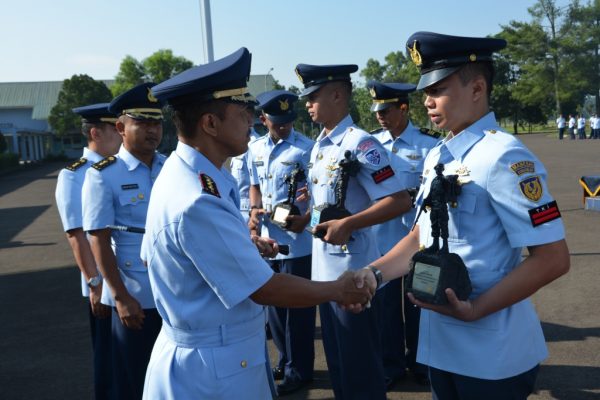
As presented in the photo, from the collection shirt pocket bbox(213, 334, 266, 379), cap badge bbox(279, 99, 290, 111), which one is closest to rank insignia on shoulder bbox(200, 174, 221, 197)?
shirt pocket bbox(213, 334, 266, 379)

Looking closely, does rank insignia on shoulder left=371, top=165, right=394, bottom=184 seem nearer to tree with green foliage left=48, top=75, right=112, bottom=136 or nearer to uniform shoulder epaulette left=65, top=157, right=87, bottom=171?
uniform shoulder epaulette left=65, top=157, right=87, bottom=171

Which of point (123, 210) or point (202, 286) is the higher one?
point (123, 210)

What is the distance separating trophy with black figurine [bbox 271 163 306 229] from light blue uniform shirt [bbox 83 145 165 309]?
4.12ft

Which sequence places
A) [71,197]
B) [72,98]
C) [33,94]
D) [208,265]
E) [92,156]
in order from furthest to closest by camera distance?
[33,94]
[72,98]
[92,156]
[71,197]
[208,265]

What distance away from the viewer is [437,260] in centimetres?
213

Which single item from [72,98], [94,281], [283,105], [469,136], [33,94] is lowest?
[94,281]

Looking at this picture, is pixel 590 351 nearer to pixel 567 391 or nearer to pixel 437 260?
pixel 567 391

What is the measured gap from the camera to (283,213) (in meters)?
4.58

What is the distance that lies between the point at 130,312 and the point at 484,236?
2.15m

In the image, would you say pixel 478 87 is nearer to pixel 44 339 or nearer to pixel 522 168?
pixel 522 168

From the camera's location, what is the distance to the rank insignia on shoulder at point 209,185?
2066mm

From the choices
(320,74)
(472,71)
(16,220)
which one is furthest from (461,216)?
(16,220)

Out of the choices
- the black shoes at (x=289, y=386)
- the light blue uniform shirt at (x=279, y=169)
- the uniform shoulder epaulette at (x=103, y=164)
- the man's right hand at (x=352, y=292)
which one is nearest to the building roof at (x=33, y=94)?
the light blue uniform shirt at (x=279, y=169)

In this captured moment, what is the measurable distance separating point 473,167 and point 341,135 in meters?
1.75
